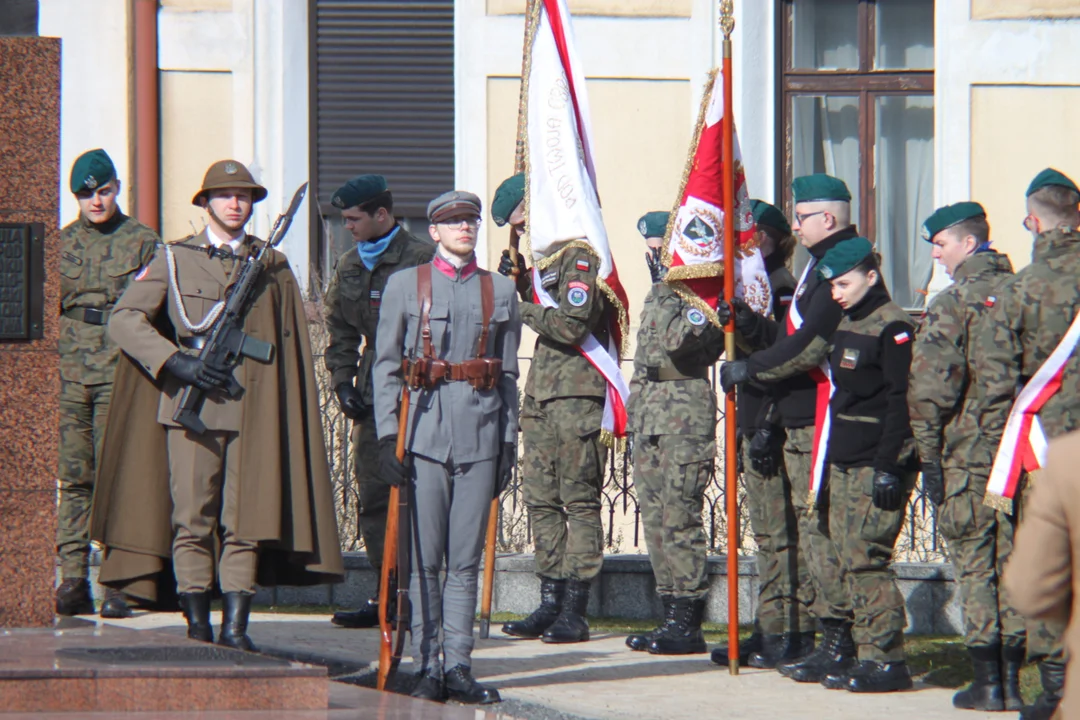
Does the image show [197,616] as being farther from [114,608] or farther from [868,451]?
[868,451]

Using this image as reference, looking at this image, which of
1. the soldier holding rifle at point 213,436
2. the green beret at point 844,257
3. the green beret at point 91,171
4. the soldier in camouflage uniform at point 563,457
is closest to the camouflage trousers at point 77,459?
the green beret at point 91,171

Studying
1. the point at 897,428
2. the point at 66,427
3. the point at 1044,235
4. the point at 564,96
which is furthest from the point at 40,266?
the point at 1044,235

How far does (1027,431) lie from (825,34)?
22.1 ft

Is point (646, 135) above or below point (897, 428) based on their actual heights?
above

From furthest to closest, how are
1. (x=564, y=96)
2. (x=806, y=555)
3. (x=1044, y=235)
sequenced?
(x=564, y=96)
(x=806, y=555)
(x=1044, y=235)

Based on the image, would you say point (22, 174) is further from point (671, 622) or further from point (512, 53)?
point (512, 53)

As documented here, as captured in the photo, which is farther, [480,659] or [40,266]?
[480,659]

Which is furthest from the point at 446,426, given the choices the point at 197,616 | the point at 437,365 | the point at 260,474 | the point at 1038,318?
the point at 1038,318

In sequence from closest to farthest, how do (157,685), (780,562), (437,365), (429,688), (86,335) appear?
1. (157,685)
2. (429,688)
3. (437,365)
4. (780,562)
5. (86,335)

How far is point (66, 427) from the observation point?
9367mm

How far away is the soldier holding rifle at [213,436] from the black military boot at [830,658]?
77.8 inches

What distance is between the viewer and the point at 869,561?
7.49 metres

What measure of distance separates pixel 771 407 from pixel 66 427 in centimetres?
361

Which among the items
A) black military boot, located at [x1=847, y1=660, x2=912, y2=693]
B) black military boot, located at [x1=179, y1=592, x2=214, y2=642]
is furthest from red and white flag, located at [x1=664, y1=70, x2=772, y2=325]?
black military boot, located at [x1=179, y1=592, x2=214, y2=642]
